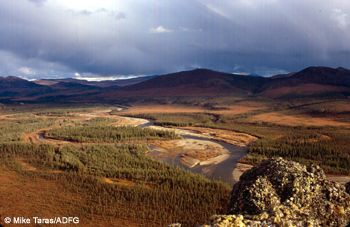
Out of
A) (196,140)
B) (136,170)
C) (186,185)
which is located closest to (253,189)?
(186,185)

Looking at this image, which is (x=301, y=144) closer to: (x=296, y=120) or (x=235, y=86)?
(x=296, y=120)

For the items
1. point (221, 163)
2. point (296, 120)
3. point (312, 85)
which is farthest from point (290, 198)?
point (312, 85)

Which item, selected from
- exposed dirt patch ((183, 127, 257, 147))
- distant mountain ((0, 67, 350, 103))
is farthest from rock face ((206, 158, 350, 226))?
distant mountain ((0, 67, 350, 103))

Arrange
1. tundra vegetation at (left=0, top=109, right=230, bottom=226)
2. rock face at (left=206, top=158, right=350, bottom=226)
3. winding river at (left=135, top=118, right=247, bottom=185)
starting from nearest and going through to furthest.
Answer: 1. rock face at (left=206, top=158, right=350, bottom=226)
2. tundra vegetation at (left=0, top=109, right=230, bottom=226)
3. winding river at (left=135, top=118, right=247, bottom=185)

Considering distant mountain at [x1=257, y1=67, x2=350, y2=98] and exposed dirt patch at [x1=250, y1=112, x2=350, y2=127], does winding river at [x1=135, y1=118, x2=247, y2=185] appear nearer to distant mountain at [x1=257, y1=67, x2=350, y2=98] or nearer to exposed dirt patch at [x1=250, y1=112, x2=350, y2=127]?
exposed dirt patch at [x1=250, y1=112, x2=350, y2=127]

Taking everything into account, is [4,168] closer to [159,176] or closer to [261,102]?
[159,176]

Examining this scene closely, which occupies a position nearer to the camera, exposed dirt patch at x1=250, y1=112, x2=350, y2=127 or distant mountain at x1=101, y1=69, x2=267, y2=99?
exposed dirt patch at x1=250, y1=112, x2=350, y2=127

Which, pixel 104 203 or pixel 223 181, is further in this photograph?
pixel 223 181

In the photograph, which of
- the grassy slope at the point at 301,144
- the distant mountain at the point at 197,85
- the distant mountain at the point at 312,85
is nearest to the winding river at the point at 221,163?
the grassy slope at the point at 301,144
